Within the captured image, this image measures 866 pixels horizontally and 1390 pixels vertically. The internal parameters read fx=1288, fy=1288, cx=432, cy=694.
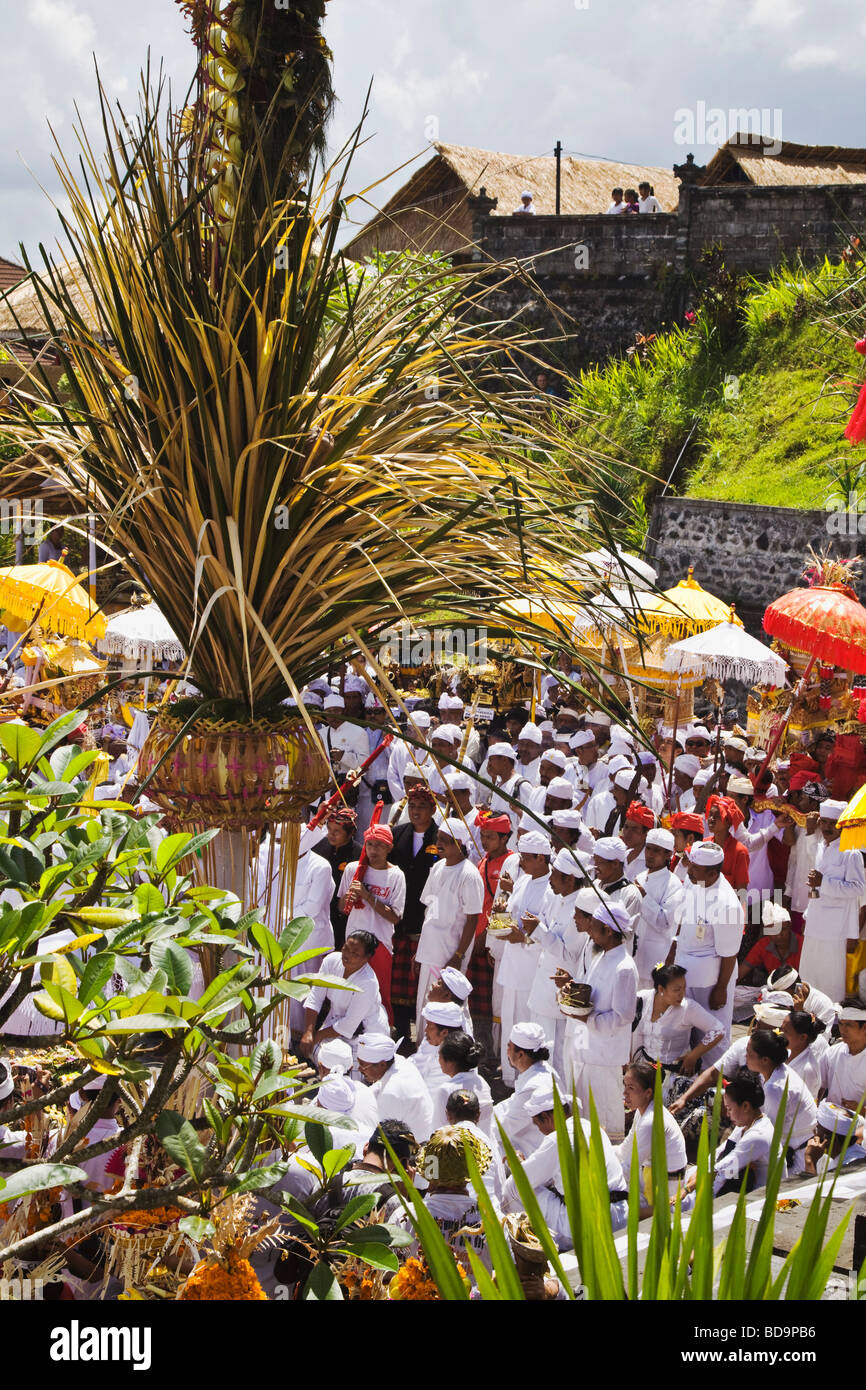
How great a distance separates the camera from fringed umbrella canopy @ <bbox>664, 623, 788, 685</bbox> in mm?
9445

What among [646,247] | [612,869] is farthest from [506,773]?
[646,247]

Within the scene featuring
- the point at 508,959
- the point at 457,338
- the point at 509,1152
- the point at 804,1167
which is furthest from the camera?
the point at 508,959

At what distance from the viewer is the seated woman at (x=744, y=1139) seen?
17.7 ft

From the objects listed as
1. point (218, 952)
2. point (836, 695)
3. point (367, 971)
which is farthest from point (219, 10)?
point (836, 695)

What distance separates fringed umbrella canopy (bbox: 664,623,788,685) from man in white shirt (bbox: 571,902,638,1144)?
11.2 ft

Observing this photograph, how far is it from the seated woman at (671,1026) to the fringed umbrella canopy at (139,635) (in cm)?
410

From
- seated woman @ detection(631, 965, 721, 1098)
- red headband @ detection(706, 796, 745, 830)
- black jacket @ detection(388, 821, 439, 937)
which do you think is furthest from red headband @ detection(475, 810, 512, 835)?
seated woman @ detection(631, 965, 721, 1098)

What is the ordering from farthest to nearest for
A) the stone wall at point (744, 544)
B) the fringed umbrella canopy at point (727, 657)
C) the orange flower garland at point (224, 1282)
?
the stone wall at point (744, 544), the fringed umbrella canopy at point (727, 657), the orange flower garland at point (224, 1282)

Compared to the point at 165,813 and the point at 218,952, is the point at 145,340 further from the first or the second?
the point at 218,952

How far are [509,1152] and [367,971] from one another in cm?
466

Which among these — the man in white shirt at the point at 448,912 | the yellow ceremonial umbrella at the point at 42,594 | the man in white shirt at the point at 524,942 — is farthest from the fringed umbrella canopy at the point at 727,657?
the yellow ceremonial umbrella at the point at 42,594

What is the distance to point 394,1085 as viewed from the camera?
546cm

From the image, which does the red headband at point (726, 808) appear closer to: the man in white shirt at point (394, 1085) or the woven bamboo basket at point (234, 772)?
the man in white shirt at point (394, 1085)

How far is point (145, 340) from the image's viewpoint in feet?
7.83
